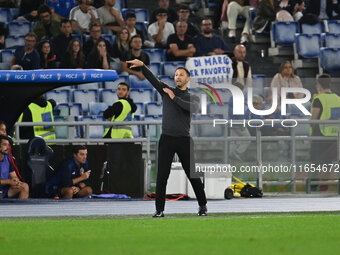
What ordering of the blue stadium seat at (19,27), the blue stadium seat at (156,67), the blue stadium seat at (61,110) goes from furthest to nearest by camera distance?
the blue stadium seat at (19,27)
the blue stadium seat at (156,67)
the blue stadium seat at (61,110)

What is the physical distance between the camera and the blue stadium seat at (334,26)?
79.3 ft

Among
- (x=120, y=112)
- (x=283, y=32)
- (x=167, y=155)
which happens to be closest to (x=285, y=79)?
(x=283, y=32)

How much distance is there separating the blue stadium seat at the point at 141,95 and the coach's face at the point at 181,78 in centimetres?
839

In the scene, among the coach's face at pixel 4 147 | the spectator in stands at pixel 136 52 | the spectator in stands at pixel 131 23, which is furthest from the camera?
the spectator in stands at pixel 131 23

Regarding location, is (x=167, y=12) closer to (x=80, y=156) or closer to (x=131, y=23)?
(x=131, y=23)

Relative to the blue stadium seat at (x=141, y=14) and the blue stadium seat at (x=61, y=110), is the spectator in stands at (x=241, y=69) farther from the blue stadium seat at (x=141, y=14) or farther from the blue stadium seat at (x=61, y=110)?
the blue stadium seat at (x=61, y=110)

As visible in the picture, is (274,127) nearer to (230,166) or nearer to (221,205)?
(230,166)

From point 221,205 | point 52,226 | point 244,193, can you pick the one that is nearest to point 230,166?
point 244,193

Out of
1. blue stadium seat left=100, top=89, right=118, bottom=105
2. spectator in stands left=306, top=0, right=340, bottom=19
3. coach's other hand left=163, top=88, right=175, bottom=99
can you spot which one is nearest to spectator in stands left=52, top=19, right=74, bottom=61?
blue stadium seat left=100, top=89, right=118, bottom=105

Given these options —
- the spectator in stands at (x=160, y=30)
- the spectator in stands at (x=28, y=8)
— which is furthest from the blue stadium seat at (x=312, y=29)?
the spectator in stands at (x=28, y=8)

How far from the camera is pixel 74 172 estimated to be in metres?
16.8

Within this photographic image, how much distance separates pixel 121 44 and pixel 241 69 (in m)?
2.73

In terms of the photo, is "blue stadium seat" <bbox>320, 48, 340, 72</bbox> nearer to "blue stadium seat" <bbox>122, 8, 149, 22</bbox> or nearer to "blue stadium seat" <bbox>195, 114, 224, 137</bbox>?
"blue stadium seat" <bbox>122, 8, 149, 22</bbox>

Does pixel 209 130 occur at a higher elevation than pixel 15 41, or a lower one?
lower
